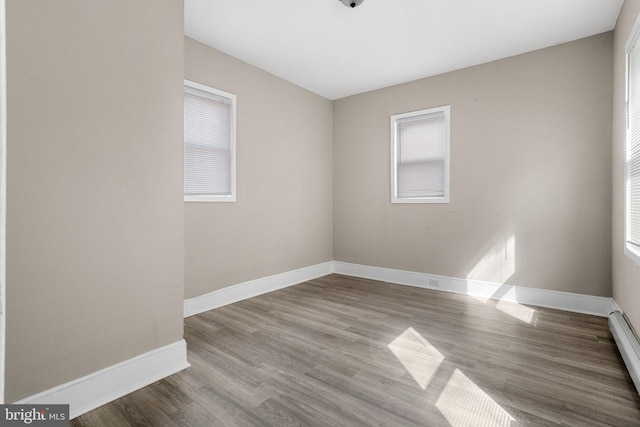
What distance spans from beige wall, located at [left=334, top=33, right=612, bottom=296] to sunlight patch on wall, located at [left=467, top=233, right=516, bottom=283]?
0.01 metres

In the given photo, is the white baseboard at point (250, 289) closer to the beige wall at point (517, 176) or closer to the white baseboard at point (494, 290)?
the white baseboard at point (494, 290)

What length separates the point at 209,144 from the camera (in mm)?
3441

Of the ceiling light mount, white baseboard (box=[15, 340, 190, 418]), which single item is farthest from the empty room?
the ceiling light mount

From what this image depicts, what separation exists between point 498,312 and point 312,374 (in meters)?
2.27

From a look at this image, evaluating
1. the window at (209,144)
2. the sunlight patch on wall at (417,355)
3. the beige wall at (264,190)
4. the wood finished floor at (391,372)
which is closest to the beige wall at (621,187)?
the wood finished floor at (391,372)

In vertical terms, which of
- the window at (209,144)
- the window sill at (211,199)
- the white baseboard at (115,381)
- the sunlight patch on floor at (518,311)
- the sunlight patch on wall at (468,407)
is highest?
the window at (209,144)

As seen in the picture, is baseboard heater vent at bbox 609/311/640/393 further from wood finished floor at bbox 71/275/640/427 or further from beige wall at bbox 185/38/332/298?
beige wall at bbox 185/38/332/298

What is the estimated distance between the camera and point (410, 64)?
3814 mm

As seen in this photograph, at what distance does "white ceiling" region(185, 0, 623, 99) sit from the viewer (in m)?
2.70

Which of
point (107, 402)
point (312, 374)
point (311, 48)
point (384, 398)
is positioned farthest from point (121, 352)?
point (311, 48)

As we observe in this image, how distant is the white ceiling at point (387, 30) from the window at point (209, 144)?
0.58 metres

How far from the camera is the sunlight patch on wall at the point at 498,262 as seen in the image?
362 centimetres

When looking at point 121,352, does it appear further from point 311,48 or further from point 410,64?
point 410,64

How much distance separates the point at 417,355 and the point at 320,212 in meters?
3.00
